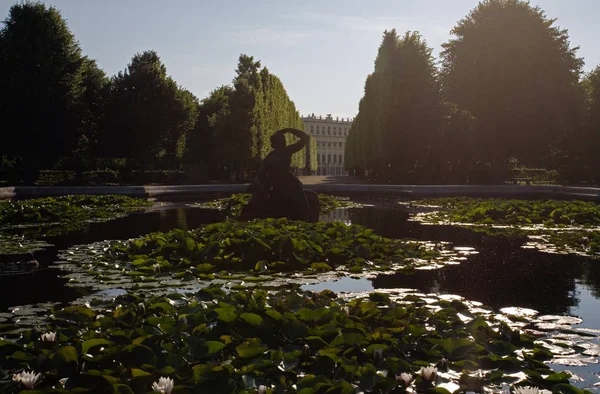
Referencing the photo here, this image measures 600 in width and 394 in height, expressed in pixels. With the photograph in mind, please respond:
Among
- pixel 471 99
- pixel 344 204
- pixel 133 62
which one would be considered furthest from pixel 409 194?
pixel 133 62

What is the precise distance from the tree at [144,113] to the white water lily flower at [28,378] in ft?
146

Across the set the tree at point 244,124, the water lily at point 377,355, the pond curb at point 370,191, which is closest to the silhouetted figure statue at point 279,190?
the water lily at point 377,355

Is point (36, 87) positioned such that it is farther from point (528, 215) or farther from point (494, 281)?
point (494, 281)

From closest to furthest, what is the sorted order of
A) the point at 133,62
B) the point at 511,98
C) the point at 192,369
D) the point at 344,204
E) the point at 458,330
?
the point at 192,369 < the point at 458,330 < the point at 344,204 < the point at 511,98 < the point at 133,62

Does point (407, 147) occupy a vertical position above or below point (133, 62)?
below

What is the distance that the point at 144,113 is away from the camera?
47.2 meters

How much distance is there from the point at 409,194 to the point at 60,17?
28.7m

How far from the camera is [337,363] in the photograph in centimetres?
459

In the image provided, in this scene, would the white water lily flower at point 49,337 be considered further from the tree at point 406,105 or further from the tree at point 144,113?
the tree at point 144,113

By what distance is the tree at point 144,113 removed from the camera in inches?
1847

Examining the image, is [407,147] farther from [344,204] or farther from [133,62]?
[133,62]

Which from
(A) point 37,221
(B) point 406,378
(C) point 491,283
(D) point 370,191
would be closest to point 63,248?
(A) point 37,221

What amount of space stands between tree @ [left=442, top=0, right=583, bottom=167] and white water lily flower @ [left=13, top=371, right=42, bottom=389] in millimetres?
37758

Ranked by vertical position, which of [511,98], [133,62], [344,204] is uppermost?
[133,62]
